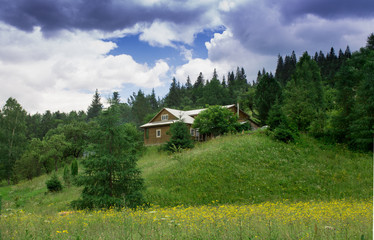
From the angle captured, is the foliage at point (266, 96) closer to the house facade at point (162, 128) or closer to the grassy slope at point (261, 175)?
the house facade at point (162, 128)

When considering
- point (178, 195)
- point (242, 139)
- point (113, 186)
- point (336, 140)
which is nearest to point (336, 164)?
point (336, 140)

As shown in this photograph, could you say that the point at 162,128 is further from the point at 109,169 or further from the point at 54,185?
the point at 109,169

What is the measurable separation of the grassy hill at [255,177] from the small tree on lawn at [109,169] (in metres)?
3.42

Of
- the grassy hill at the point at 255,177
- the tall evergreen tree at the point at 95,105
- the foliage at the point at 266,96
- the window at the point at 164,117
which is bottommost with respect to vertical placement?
the grassy hill at the point at 255,177

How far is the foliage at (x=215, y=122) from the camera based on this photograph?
110 feet

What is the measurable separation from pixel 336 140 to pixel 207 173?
1538cm

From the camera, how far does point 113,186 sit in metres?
12.9

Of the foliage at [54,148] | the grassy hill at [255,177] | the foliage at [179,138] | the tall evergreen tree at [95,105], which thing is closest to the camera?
the grassy hill at [255,177]

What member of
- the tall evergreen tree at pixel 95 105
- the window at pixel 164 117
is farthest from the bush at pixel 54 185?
the tall evergreen tree at pixel 95 105

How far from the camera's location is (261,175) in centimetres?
1905

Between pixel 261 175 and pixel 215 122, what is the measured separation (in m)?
15.3

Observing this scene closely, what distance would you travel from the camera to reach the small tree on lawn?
12234 mm

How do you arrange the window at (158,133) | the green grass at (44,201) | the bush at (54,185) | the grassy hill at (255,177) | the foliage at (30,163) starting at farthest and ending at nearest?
the window at (158,133), the foliage at (30,163), the bush at (54,185), the grassy hill at (255,177), the green grass at (44,201)

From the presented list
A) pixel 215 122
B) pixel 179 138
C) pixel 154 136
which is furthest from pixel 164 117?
pixel 179 138
